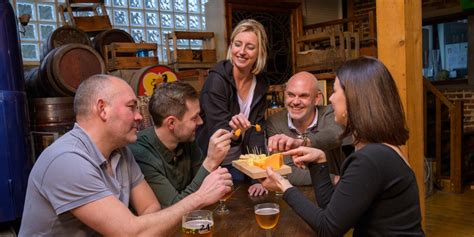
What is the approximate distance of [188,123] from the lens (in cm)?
210

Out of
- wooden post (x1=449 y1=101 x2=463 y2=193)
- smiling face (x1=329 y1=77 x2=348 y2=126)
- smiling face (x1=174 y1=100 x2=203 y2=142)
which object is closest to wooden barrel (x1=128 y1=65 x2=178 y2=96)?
smiling face (x1=174 y1=100 x2=203 y2=142)

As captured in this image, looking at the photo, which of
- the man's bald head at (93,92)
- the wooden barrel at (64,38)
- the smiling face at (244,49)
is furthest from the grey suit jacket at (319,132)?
the wooden barrel at (64,38)

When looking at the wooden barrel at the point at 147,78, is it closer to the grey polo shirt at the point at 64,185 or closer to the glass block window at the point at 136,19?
the glass block window at the point at 136,19

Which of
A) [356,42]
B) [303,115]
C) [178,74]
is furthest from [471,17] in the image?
[303,115]

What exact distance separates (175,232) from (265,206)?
35 cm

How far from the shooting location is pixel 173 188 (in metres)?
1.96

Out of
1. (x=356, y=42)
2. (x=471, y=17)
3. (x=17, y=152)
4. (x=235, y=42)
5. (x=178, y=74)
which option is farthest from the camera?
(x=471, y=17)

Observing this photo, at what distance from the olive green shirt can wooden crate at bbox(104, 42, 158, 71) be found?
2.63 meters

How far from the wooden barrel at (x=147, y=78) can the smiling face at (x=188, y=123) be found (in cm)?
228

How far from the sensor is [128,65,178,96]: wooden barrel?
431 cm

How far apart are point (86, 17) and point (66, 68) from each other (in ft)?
3.50

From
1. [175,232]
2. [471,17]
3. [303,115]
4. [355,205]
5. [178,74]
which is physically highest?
[471,17]

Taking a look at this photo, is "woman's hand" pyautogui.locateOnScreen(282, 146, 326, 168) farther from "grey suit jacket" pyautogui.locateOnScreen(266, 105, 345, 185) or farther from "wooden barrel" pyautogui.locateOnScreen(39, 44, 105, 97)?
"wooden barrel" pyautogui.locateOnScreen(39, 44, 105, 97)

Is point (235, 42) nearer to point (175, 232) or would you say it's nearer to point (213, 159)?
point (213, 159)
